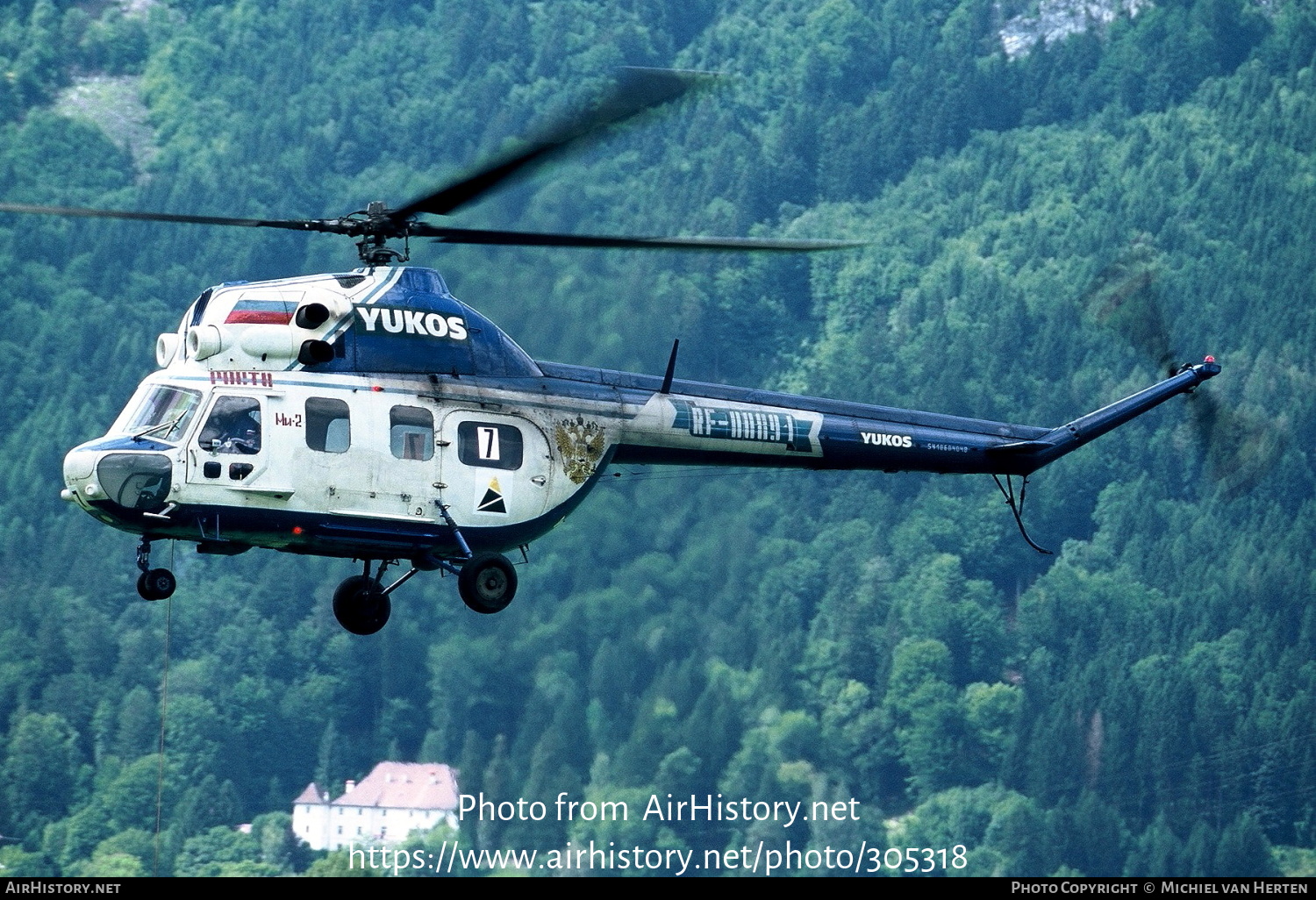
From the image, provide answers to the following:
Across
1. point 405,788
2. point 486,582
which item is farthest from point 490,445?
point 405,788

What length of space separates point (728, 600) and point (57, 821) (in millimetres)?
23739

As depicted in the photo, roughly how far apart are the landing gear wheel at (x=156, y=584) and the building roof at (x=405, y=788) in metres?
43.1

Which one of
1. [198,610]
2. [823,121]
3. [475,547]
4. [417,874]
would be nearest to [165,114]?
[823,121]

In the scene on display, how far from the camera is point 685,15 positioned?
126 m

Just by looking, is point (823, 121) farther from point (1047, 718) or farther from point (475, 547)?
point (475, 547)

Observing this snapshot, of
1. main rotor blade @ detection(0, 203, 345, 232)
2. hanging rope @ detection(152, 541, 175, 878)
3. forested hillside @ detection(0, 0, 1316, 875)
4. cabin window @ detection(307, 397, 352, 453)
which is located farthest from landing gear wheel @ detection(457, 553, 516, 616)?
forested hillside @ detection(0, 0, 1316, 875)

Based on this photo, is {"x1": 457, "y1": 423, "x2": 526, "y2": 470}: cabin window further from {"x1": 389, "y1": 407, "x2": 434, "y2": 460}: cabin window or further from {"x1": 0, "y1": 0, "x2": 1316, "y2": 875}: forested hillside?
{"x1": 0, "y1": 0, "x2": 1316, "y2": 875}: forested hillside

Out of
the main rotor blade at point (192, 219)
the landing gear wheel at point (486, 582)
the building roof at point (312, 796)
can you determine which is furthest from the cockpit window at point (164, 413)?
the building roof at point (312, 796)

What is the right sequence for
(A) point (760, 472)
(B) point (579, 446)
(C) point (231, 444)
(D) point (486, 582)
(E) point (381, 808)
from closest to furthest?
1. (C) point (231, 444)
2. (D) point (486, 582)
3. (B) point (579, 446)
4. (E) point (381, 808)
5. (A) point (760, 472)

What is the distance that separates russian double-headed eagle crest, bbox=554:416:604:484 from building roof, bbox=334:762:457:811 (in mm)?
41546

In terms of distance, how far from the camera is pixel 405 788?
228 ft

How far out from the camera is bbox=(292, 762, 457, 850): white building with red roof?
66.8 metres

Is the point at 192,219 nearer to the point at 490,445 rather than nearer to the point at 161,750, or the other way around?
the point at 490,445

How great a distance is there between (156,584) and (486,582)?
3.07 metres
